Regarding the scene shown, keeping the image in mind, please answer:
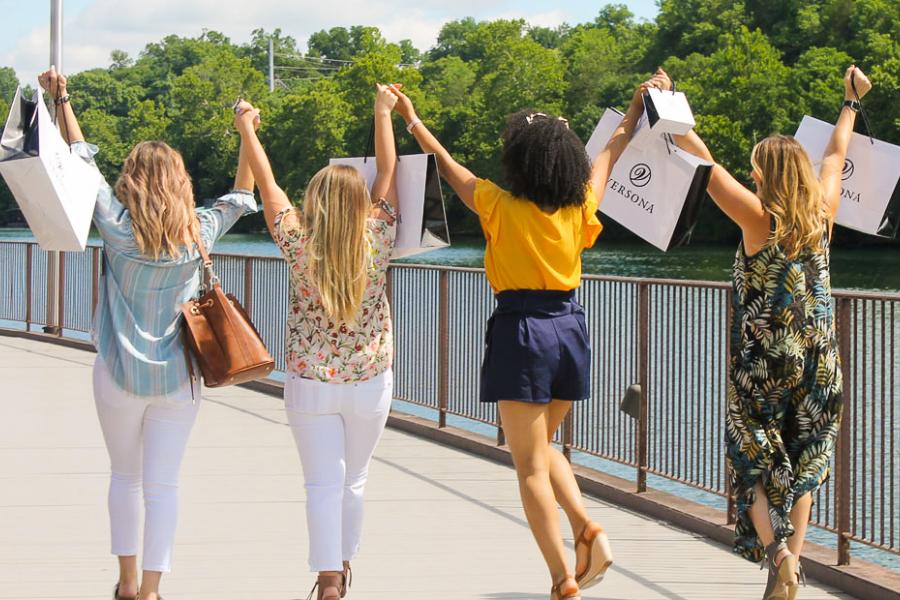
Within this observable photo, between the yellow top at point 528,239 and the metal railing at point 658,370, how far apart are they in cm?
156

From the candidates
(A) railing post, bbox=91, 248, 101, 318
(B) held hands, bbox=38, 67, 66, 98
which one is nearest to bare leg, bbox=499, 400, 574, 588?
(B) held hands, bbox=38, 67, 66, 98

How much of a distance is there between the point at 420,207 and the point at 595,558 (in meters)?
1.44

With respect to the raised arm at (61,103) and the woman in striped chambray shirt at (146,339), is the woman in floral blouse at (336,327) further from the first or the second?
the raised arm at (61,103)

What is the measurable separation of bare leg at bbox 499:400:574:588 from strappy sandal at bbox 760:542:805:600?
75 centimetres

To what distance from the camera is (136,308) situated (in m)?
5.35

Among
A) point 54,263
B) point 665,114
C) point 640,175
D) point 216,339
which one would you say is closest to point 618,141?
point 640,175

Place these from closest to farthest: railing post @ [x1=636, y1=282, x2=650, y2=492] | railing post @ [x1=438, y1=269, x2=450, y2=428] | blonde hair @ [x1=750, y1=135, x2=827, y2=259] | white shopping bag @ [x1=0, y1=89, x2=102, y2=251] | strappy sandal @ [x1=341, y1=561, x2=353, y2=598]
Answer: white shopping bag @ [x1=0, y1=89, x2=102, y2=251] < blonde hair @ [x1=750, y1=135, x2=827, y2=259] < strappy sandal @ [x1=341, y1=561, x2=353, y2=598] < railing post @ [x1=636, y1=282, x2=650, y2=492] < railing post @ [x1=438, y1=269, x2=450, y2=428]

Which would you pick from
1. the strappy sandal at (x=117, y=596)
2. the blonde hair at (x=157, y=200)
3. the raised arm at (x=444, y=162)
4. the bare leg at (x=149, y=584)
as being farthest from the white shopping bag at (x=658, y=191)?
the strappy sandal at (x=117, y=596)

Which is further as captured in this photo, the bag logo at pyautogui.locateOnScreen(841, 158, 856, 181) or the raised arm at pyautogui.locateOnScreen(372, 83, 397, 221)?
the bag logo at pyautogui.locateOnScreen(841, 158, 856, 181)

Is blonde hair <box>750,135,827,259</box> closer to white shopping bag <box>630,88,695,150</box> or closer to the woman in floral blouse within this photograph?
white shopping bag <box>630,88,695,150</box>

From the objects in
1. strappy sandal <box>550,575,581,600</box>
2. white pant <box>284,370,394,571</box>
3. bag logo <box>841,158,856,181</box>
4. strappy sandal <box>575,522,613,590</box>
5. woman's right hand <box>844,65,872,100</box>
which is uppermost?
woman's right hand <box>844,65,872,100</box>

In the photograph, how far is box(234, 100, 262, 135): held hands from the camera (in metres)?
5.61

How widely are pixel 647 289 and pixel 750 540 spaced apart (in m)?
2.84

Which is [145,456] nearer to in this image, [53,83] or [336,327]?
[336,327]
